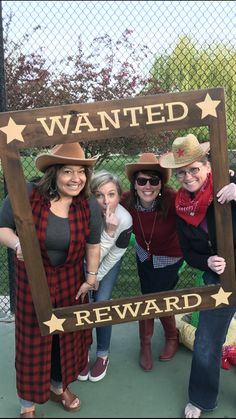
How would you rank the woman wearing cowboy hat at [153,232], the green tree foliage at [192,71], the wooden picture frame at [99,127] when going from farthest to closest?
the green tree foliage at [192,71] < the woman wearing cowboy hat at [153,232] < the wooden picture frame at [99,127]

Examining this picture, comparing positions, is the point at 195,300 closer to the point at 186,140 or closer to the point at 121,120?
the point at 186,140

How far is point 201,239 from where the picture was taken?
227 cm

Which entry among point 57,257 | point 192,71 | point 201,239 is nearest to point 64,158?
point 57,257

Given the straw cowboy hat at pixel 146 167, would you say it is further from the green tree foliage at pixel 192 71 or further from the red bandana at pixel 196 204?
the green tree foliage at pixel 192 71

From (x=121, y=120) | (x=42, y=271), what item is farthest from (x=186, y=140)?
(x=42, y=271)

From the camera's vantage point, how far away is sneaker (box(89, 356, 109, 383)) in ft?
9.53

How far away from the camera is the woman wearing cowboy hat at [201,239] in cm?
219

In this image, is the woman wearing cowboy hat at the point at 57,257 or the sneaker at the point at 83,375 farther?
the sneaker at the point at 83,375

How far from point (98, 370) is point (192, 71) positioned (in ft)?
11.4

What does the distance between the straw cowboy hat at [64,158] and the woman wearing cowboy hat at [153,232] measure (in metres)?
0.45

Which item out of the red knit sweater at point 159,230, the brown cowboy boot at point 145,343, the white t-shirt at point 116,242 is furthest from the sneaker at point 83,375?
the red knit sweater at point 159,230

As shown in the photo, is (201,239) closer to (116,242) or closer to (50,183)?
(116,242)

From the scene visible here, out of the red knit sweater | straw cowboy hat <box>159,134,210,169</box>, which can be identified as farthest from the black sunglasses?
straw cowboy hat <box>159,134,210,169</box>

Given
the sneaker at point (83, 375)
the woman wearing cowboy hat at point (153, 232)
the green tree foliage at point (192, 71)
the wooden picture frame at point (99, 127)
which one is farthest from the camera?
the green tree foliage at point (192, 71)
